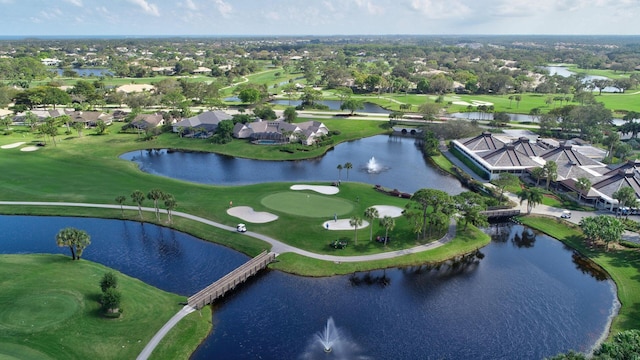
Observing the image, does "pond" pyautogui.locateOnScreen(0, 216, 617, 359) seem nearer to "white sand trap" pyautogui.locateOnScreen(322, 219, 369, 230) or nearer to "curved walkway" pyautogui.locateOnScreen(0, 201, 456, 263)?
"curved walkway" pyautogui.locateOnScreen(0, 201, 456, 263)

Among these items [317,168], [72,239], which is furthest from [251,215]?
[317,168]

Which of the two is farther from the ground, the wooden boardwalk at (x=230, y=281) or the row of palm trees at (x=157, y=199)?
the row of palm trees at (x=157, y=199)

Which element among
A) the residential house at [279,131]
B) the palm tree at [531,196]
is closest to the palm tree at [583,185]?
the palm tree at [531,196]

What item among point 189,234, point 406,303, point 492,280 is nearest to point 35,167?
point 189,234

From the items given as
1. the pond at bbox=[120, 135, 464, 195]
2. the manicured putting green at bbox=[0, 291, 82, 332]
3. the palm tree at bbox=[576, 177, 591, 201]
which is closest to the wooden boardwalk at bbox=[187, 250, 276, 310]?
the manicured putting green at bbox=[0, 291, 82, 332]

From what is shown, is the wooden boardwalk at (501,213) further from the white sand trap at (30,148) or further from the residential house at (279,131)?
the white sand trap at (30,148)

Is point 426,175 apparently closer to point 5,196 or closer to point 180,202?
point 180,202
